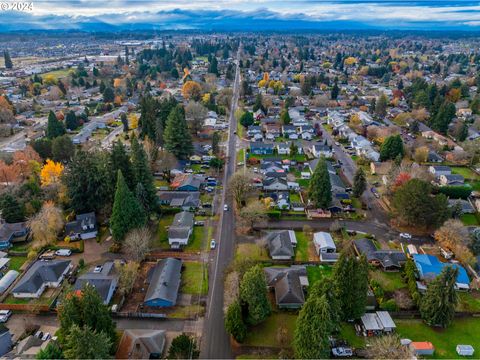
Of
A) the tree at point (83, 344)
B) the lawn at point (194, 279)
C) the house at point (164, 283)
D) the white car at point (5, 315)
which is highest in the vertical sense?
the tree at point (83, 344)

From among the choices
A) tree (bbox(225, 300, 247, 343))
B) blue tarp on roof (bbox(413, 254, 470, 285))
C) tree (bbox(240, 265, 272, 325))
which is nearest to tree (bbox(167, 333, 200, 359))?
tree (bbox(225, 300, 247, 343))

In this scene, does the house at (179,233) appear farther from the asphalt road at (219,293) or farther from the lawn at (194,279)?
the asphalt road at (219,293)

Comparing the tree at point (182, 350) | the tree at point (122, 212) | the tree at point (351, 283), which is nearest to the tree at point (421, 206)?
the tree at point (351, 283)

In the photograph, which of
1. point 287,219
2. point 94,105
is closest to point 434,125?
point 287,219

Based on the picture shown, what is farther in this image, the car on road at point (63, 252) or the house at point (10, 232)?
the house at point (10, 232)

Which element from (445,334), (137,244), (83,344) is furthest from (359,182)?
(83,344)

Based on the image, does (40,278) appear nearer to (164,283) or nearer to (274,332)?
(164,283)

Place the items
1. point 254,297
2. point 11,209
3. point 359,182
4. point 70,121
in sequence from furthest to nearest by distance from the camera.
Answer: point 70,121 < point 359,182 < point 11,209 < point 254,297
